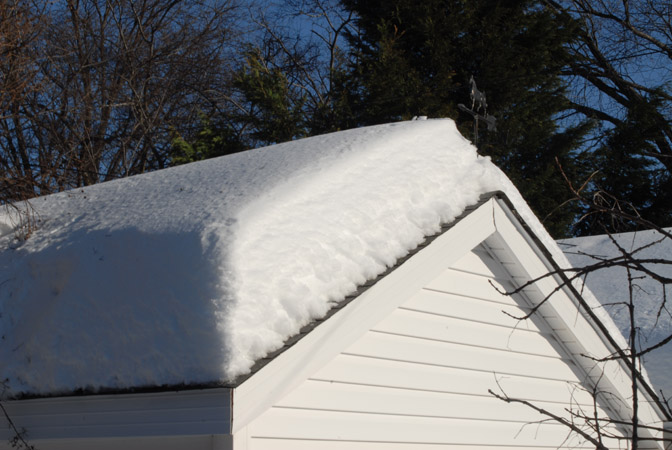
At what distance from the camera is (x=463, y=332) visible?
4.28m

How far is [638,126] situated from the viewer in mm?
18078

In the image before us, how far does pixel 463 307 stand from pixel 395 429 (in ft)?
2.92

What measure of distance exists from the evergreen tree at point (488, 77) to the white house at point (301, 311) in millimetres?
11487

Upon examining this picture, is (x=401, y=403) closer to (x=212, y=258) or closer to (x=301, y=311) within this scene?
(x=301, y=311)

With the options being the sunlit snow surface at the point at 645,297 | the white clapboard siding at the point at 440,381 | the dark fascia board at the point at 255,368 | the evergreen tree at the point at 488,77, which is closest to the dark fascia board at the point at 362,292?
the dark fascia board at the point at 255,368

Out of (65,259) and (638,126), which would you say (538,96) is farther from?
(65,259)

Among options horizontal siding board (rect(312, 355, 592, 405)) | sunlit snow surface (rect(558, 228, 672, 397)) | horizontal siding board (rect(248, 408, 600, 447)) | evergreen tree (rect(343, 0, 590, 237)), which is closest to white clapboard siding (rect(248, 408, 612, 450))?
horizontal siding board (rect(248, 408, 600, 447))

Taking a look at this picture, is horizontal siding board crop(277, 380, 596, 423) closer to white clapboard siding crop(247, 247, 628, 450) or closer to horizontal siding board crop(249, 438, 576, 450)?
white clapboard siding crop(247, 247, 628, 450)

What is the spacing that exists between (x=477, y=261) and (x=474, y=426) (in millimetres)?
960

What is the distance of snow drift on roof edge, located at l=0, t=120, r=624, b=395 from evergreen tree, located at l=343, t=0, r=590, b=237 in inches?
470

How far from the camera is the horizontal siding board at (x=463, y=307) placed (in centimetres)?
407

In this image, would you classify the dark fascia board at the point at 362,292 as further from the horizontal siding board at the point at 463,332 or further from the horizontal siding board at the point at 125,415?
the horizontal siding board at the point at 463,332

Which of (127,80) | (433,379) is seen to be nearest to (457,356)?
(433,379)

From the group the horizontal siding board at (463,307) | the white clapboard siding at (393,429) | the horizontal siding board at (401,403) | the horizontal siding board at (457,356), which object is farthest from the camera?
the horizontal siding board at (463,307)
